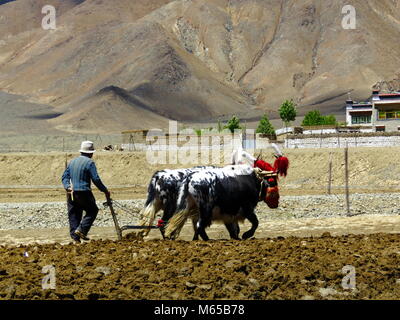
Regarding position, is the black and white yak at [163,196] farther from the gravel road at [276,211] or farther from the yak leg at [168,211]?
the gravel road at [276,211]

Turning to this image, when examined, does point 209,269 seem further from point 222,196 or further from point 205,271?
point 222,196

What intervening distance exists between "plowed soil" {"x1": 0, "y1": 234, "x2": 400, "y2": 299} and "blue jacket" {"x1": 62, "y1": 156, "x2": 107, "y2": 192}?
165 centimetres

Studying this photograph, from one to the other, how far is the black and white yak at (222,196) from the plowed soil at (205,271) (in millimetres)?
1526

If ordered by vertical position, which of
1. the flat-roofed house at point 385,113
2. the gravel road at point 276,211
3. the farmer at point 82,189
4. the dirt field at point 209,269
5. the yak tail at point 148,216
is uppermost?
the flat-roofed house at point 385,113

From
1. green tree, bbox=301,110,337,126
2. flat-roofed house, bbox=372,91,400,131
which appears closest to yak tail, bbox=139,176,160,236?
flat-roofed house, bbox=372,91,400,131

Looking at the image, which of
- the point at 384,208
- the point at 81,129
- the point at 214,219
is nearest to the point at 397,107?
the point at 384,208

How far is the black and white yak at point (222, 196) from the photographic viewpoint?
14.3 meters

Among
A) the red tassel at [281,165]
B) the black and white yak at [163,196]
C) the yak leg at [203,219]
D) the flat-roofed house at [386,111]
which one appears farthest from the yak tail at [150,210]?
the flat-roofed house at [386,111]

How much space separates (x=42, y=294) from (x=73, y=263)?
204 centimetres

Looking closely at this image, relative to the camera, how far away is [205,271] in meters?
10.3

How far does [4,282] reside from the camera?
372 inches

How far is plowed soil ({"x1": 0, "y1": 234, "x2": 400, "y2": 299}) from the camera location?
9273 millimetres

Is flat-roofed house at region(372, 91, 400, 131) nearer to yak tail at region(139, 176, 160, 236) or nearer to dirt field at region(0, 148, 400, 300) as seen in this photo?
yak tail at region(139, 176, 160, 236)

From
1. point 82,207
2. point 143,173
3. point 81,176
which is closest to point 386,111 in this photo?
point 143,173
